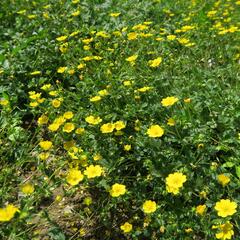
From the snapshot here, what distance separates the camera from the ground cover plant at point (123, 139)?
2.38m

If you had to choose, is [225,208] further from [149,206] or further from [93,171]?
[93,171]

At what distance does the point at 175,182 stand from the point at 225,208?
294mm

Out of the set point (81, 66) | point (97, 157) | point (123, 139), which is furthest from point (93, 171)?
point (81, 66)

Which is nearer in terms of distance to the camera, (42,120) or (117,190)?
(117,190)

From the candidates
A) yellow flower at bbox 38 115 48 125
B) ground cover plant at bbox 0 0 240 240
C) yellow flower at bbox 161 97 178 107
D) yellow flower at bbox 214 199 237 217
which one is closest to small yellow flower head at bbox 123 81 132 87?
ground cover plant at bbox 0 0 240 240

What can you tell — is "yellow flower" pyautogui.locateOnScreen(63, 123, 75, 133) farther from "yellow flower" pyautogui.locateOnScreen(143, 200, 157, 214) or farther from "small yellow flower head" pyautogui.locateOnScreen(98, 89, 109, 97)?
"yellow flower" pyautogui.locateOnScreen(143, 200, 157, 214)

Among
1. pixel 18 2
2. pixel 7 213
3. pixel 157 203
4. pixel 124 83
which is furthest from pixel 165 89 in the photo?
pixel 18 2

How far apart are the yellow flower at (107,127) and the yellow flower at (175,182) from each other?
1.77 feet

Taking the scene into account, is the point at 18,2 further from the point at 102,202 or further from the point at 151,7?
the point at 102,202

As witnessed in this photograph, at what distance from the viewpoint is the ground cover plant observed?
2.38m

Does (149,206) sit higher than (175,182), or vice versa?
(175,182)

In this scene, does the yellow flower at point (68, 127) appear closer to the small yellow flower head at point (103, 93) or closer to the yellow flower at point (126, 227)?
the small yellow flower head at point (103, 93)

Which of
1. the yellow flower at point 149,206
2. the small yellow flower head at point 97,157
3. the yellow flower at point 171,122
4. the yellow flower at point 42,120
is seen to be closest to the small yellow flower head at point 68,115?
the yellow flower at point 42,120

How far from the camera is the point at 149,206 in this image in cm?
238
